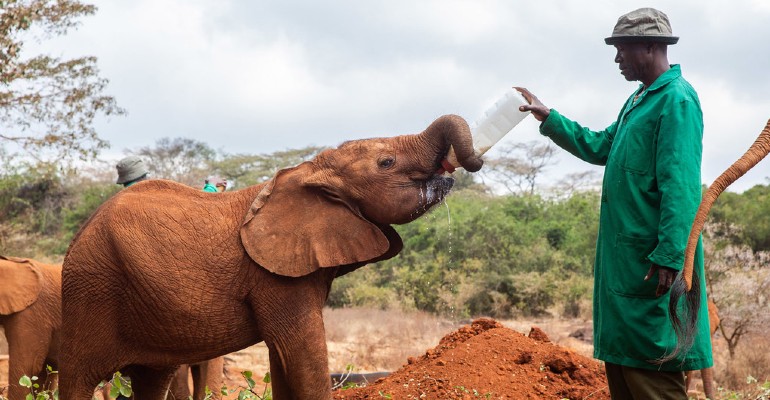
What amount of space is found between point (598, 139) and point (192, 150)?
36224 millimetres

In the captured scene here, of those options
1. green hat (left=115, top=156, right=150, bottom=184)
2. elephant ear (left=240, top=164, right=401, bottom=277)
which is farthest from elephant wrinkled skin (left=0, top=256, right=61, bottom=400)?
elephant ear (left=240, top=164, right=401, bottom=277)

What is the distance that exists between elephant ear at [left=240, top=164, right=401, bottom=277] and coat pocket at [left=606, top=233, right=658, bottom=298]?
50.5 inches

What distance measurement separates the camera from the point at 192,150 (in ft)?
131

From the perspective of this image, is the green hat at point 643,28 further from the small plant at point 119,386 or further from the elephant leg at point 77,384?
the small plant at point 119,386

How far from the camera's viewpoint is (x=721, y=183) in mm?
4094

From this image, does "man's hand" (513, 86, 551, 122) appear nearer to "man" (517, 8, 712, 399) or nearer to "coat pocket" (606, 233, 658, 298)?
"man" (517, 8, 712, 399)

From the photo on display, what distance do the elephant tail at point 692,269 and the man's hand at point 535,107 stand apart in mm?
1199

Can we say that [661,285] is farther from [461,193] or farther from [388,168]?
[461,193]

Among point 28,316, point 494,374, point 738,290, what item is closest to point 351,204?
point 494,374

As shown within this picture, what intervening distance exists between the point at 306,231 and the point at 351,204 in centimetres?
29

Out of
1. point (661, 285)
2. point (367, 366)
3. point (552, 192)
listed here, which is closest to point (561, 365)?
point (661, 285)

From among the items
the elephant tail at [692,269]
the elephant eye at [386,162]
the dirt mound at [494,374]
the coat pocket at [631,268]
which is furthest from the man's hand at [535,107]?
the dirt mound at [494,374]

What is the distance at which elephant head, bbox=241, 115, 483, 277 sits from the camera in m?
5.03

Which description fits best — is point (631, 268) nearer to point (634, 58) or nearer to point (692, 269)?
point (692, 269)
